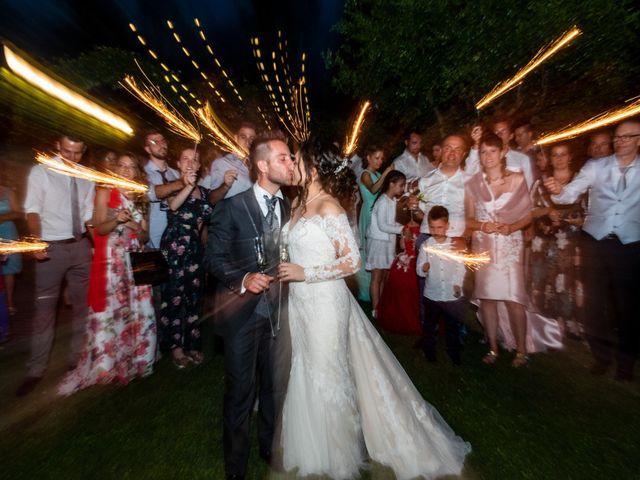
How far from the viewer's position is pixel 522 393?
13.1 ft

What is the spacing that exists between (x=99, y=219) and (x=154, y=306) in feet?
3.99

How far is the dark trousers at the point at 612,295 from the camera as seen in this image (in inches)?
167

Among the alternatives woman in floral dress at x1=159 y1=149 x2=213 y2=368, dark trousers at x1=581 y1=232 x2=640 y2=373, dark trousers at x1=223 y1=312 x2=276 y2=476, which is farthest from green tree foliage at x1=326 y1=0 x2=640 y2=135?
dark trousers at x1=223 y1=312 x2=276 y2=476

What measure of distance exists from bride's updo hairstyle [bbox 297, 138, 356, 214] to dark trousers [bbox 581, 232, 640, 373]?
3337 mm

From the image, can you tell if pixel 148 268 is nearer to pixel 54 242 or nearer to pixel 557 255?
pixel 54 242

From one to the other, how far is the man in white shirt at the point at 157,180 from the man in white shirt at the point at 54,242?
0.69 metres

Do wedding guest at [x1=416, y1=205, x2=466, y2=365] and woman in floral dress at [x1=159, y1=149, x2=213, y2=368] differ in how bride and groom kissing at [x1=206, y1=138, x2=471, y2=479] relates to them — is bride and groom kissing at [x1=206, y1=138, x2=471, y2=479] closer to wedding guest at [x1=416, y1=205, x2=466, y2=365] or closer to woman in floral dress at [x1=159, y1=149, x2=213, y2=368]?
wedding guest at [x1=416, y1=205, x2=466, y2=365]

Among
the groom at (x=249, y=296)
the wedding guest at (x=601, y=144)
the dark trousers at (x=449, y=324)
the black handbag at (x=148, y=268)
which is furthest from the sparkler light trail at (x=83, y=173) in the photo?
the wedding guest at (x=601, y=144)

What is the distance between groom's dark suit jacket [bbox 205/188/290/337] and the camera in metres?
2.66

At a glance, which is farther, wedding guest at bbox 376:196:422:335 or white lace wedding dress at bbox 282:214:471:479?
wedding guest at bbox 376:196:422:335

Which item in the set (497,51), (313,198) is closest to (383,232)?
(313,198)

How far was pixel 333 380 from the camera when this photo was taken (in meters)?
2.84

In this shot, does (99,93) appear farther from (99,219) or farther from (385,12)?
(99,219)

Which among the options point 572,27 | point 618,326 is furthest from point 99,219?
point 572,27
